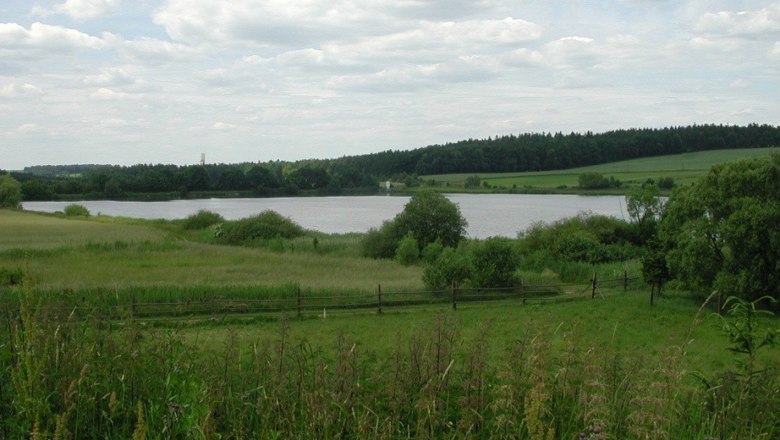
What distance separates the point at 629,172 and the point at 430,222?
7235cm

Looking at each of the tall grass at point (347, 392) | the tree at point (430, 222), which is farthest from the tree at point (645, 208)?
the tall grass at point (347, 392)

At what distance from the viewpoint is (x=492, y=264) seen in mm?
27391

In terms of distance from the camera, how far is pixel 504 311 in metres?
23.8

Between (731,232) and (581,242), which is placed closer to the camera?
(731,232)

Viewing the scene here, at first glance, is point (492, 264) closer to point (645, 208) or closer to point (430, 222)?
point (430, 222)

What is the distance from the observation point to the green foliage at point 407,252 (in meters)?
36.3

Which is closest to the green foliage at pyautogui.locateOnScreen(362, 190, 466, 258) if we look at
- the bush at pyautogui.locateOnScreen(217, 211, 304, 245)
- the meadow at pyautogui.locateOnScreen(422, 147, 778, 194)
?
the bush at pyautogui.locateOnScreen(217, 211, 304, 245)

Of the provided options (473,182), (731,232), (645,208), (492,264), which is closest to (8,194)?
(492,264)

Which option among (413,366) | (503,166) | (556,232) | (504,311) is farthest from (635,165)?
(413,366)

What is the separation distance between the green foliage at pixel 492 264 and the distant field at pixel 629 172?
61516mm

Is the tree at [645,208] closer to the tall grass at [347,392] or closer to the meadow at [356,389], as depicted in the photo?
the meadow at [356,389]

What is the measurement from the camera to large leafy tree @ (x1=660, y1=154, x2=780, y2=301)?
21.4 meters

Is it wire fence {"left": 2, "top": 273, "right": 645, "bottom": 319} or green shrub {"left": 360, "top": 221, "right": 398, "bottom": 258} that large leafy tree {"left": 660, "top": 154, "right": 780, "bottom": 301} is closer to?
wire fence {"left": 2, "top": 273, "right": 645, "bottom": 319}

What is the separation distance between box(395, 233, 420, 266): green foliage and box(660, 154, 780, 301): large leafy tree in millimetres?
14722
